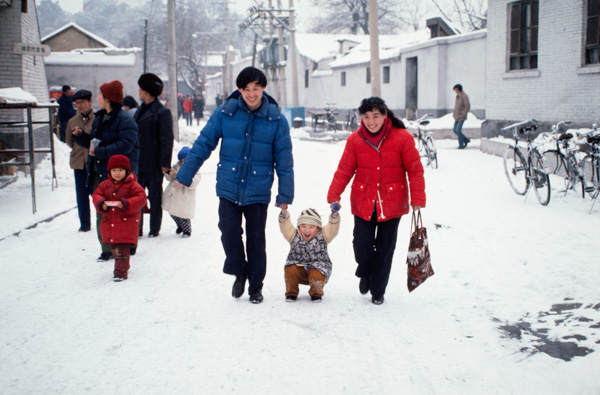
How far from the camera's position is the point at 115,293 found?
17.8 ft

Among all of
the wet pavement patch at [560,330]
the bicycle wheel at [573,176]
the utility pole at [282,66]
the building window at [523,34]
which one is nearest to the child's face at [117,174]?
the wet pavement patch at [560,330]

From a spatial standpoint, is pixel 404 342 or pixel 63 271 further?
pixel 63 271

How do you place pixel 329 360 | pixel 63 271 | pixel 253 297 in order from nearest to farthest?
pixel 329 360
pixel 253 297
pixel 63 271

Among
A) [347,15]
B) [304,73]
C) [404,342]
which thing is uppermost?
[347,15]

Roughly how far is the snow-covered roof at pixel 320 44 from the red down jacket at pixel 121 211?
1583 inches

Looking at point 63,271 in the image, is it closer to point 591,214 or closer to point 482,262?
point 482,262

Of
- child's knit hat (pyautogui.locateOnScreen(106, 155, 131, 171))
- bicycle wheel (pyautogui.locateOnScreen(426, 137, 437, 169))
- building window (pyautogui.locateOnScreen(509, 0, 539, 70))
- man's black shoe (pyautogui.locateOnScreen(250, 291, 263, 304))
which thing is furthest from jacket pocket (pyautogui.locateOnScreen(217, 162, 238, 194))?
building window (pyautogui.locateOnScreen(509, 0, 539, 70))

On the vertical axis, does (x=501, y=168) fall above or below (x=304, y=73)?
below

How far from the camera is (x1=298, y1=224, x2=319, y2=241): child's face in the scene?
16.4 feet

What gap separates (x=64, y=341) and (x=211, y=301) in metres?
1.26

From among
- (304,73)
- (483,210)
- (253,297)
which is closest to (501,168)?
(483,210)

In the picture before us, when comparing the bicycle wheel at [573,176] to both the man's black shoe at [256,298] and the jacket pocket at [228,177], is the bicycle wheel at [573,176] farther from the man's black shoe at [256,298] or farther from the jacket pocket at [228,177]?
the jacket pocket at [228,177]

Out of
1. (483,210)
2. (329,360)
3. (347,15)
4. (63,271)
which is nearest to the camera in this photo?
(329,360)

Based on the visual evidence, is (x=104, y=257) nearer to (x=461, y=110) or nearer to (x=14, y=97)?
(x=14, y=97)
